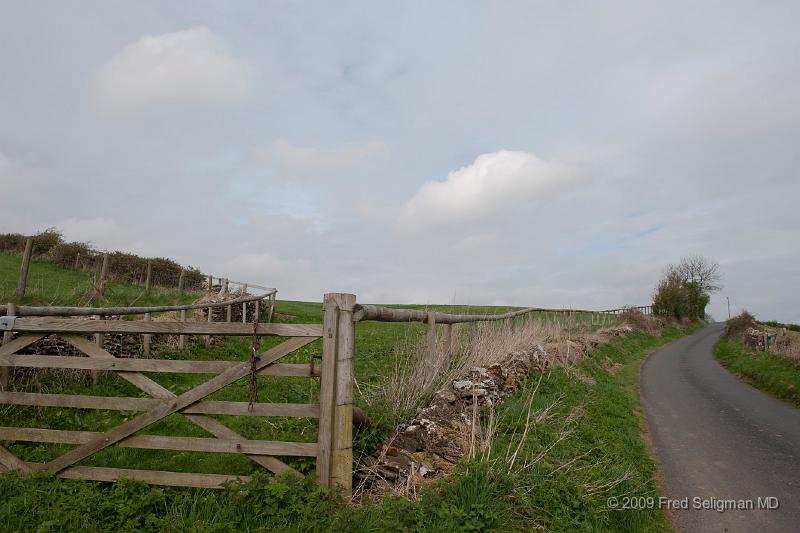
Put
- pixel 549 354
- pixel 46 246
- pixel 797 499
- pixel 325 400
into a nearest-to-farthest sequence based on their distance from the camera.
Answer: pixel 325 400 → pixel 797 499 → pixel 549 354 → pixel 46 246

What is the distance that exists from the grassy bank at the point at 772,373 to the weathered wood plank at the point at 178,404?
453 inches

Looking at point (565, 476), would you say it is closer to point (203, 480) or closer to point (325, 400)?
point (325, 400)

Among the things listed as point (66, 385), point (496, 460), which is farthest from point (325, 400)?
point (66, 385)

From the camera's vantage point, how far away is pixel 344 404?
13.3ft

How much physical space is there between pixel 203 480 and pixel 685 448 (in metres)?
6.35

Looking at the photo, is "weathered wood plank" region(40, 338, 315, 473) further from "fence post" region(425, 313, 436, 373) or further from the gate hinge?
"fence post" region(425, 313, 436, 373)

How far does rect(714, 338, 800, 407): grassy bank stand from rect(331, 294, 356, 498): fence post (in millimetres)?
10880

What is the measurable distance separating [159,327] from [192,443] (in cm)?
107

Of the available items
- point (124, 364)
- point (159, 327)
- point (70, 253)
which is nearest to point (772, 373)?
point (159, 327)

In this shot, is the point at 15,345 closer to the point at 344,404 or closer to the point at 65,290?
the point at 344,404

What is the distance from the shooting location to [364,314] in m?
4.46

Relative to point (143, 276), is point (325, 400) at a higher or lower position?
lower

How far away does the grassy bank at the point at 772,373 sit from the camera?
10.8 m

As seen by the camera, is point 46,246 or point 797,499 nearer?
point 797,499
